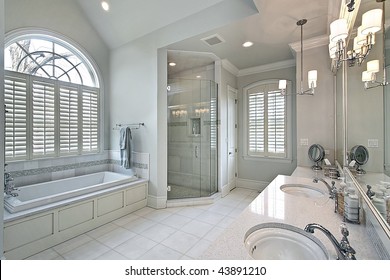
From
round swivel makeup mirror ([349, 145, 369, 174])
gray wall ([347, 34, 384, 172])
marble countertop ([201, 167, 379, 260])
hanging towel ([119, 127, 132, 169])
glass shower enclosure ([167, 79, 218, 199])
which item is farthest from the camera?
glass shower enclosure ([167, 79, 218, 199])

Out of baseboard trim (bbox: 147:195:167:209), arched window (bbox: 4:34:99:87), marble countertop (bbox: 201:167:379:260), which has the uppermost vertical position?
arched window (bbox: 4:34:99:87)

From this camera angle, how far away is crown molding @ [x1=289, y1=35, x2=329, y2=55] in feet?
8.32

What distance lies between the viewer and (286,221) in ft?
3.15

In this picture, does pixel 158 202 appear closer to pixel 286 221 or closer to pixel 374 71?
pixel 286 221

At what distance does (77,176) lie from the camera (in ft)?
10.5

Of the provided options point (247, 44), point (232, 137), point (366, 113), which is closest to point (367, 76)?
point (366, 113)

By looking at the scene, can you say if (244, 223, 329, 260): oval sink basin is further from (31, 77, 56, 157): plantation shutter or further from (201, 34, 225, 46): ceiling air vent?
(31, 77, 56, 157): plantation shutter

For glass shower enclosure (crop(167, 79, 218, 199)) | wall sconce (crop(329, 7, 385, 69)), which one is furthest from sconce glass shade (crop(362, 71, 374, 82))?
glass shower enclosure (crop(167, 79, 218, 199))

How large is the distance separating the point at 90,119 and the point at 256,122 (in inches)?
138

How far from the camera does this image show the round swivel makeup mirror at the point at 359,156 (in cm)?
133

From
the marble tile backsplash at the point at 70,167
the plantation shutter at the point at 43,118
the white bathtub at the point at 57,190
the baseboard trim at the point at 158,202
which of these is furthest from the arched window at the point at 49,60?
the baseboard trim at the point at 158,202

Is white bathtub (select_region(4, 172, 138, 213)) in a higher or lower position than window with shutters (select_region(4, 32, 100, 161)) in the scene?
lower

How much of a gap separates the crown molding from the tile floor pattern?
112 inches

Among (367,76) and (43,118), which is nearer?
(367,76)
